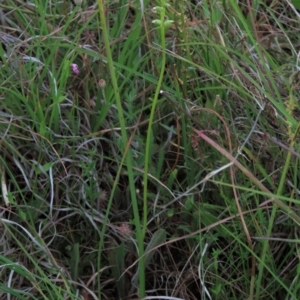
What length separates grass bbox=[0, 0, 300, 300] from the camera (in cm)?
105

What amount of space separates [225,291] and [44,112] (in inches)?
18.2

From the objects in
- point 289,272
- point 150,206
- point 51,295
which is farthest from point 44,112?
point 289,272

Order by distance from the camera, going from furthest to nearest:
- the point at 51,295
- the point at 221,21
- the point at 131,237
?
1. the point at 221,21
2. the point at 131,237
3. the point at 51,295

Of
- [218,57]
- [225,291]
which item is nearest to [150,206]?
[225,291]

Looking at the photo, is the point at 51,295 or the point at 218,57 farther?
the point at 218,57

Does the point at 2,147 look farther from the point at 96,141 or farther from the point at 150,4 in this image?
the point at 150,4

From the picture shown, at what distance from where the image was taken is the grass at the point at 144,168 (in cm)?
105

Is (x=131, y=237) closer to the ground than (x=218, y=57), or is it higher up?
closer to the ground

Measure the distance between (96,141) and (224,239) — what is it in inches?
11.4

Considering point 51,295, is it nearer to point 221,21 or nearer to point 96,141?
point 96,141

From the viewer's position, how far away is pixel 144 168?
1.09m

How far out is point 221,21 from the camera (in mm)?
1378

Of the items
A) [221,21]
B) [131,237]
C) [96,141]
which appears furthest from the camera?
[221,21]

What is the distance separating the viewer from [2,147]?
1179 millimetres
